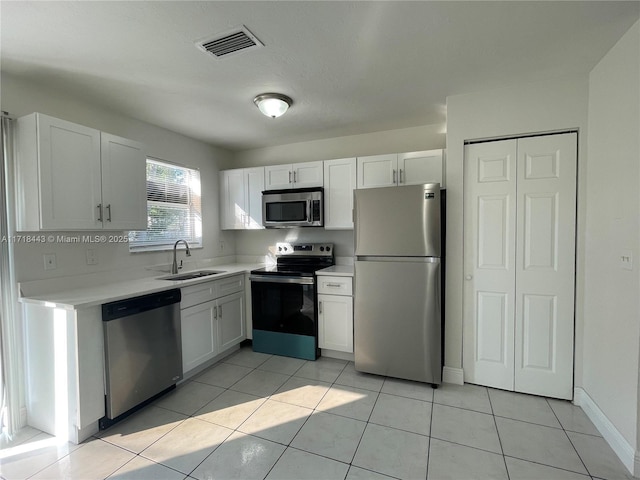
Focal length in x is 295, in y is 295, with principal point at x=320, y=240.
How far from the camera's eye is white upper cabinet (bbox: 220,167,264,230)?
363cm

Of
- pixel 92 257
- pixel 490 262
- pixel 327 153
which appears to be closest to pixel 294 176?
pixel 327 153

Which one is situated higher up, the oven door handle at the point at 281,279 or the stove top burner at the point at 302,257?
the stove top burner at the point at 302,257

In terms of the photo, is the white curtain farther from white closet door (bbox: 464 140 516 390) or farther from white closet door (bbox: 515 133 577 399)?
white closet door (bbox: 515 133 577 399)

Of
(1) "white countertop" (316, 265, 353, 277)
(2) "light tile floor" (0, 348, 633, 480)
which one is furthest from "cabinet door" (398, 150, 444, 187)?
(2) "light tile floor" (0, 348, 633, 480)

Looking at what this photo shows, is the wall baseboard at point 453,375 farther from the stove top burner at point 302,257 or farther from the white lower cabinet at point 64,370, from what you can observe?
the white lower cabinet at point 64,370

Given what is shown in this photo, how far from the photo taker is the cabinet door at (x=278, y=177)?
3455 mm

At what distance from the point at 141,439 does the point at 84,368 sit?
1.92ft

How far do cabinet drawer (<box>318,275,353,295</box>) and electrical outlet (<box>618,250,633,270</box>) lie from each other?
6.21 ft

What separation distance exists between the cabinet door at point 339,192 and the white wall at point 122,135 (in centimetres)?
153

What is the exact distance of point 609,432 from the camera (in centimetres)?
182

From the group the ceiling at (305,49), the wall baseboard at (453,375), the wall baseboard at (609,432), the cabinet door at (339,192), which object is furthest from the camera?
the cabinet door at (339,192)

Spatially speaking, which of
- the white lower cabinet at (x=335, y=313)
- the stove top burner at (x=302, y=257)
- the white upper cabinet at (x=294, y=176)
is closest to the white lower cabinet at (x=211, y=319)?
the stove top burner at (x=302, y=257)

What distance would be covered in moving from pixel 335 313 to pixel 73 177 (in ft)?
7.87

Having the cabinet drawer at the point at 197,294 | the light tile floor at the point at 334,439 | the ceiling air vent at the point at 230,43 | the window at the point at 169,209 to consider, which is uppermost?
the ceiling air vent at the point at 230,43
